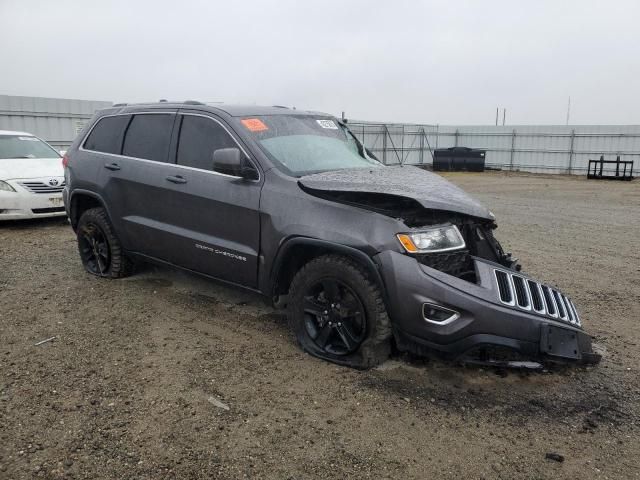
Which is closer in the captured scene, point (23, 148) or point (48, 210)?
point (48, 210)

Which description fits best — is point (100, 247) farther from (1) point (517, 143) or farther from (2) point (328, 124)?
(1) point (517, 143)

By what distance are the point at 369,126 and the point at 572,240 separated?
764 inches

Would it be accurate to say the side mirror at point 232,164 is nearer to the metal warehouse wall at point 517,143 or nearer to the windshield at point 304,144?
the windshield at point 304,144

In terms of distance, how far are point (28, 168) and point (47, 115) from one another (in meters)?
8.59

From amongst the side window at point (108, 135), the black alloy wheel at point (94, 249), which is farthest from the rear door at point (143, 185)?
the black alloy wheel at point (94, 249)

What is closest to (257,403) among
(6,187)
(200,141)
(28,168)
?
(200,141)

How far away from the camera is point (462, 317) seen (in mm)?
3246

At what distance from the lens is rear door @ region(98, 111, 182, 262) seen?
15.6 feet

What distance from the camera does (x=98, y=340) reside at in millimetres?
4160

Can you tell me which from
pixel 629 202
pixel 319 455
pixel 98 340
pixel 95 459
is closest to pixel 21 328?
pixel 98 340

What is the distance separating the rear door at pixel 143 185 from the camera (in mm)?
4750

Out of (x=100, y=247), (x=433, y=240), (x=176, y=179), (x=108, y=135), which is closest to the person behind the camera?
(x=433, y=240)

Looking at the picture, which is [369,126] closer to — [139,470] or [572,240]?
[572,240]

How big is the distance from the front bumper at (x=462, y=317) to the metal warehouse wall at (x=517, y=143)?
870 inches
